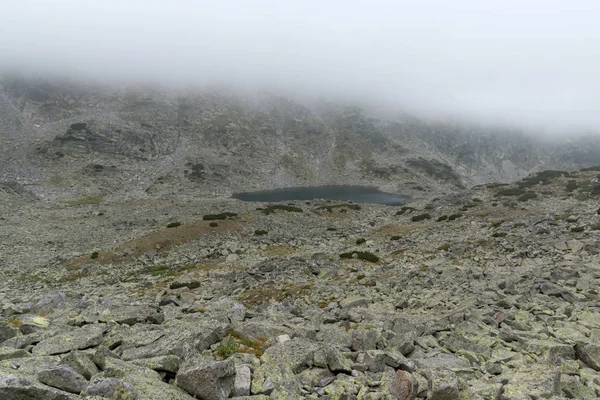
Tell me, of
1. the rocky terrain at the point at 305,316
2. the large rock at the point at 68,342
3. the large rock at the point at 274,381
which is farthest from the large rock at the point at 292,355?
the large rock at the point at 68,342

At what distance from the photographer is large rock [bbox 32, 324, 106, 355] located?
24.1ft

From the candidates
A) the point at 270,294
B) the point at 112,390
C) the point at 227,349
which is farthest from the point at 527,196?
the point at 112,390

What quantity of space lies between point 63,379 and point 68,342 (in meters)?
2.84

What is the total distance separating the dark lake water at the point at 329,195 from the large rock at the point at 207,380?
92931 mm

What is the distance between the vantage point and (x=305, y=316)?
43.8 feet

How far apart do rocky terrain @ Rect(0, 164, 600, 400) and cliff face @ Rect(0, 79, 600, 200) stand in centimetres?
7294

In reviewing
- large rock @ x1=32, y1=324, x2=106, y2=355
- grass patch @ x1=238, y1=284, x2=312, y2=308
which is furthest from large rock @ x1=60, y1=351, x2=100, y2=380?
grass patch @ x1=238, y1=284, x2=312, y2=308

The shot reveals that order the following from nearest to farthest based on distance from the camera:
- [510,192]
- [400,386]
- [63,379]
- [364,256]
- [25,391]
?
[25,391], [63,379], [400,386], [364,256], [510,192]

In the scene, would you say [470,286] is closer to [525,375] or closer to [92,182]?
[525,375]

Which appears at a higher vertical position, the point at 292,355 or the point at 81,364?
the point at 81,364

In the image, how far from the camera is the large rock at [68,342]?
7.35 meters

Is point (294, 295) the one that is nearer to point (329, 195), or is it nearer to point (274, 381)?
point (274, 381)

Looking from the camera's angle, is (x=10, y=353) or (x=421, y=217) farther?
(x=421, y=217)

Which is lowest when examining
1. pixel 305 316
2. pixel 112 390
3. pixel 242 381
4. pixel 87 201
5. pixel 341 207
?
pixel 87 201
